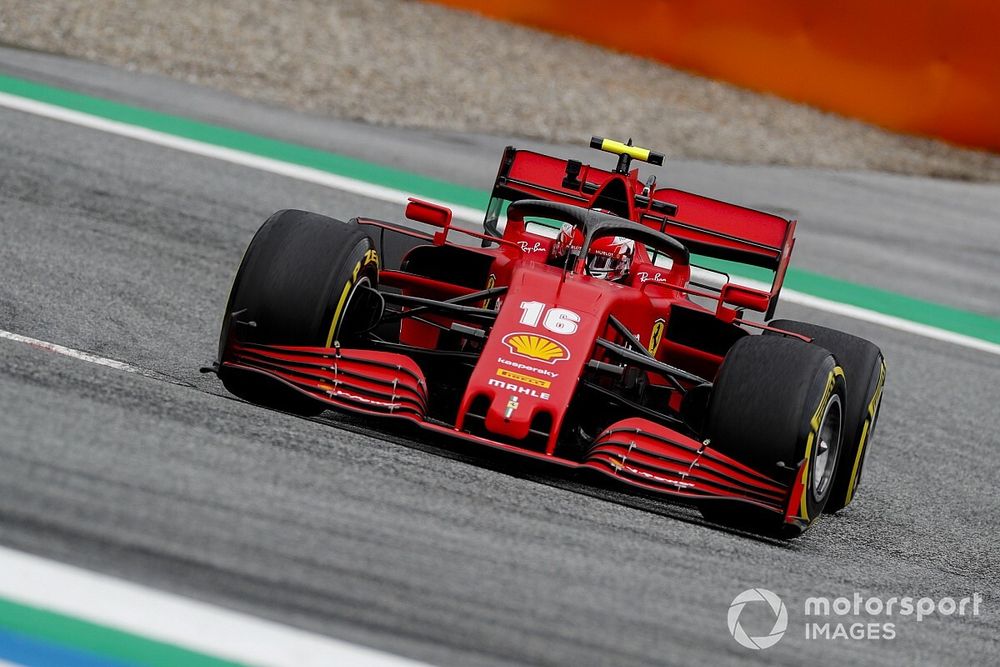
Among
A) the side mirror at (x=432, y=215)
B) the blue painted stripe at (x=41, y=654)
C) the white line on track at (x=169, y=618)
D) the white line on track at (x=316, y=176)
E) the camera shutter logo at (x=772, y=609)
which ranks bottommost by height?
the blue painted stripe at (x=41, y=654)

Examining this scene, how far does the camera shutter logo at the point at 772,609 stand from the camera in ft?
13.8

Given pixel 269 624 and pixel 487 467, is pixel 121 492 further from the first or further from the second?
pixel 487 467

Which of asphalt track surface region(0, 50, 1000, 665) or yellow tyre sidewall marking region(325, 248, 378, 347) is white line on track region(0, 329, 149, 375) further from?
yellow tyre sidewall marking region(325, 248, 378, 347)

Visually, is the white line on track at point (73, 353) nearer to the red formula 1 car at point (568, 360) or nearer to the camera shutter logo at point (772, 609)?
the red formula 1 car at point (568, 360)

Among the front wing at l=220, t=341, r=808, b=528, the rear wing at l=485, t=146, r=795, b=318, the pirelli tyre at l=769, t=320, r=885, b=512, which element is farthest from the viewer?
the rear wing at l=485, t=146, r=795, b=318

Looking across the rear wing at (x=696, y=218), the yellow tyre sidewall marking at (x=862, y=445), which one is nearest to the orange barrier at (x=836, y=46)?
the rear wing at (x=696, y=218)

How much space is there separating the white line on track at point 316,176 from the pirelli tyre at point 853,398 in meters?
4.05

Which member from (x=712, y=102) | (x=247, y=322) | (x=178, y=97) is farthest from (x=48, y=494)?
(x=712, y=102)

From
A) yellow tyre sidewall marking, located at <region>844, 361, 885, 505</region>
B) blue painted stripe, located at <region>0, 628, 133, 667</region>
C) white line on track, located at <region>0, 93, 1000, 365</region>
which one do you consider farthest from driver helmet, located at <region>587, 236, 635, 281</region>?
white line on track, located at <region>0, 93, 1000, 365</region>

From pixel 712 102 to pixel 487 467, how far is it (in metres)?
10.1

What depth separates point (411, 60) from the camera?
45.9ft

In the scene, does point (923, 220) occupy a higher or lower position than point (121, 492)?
higher

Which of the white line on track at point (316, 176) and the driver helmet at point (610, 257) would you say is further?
the white line on track at point (316, 176)

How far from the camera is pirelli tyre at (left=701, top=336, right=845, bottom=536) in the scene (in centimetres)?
509
